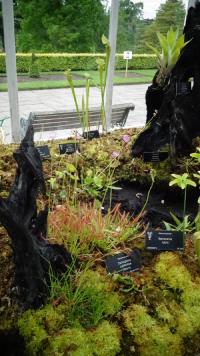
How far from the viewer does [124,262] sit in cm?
155

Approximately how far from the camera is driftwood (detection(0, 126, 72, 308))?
1.18 meters

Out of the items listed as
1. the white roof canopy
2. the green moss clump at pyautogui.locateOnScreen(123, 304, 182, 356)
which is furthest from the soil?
the green moss clump at pyautogui.locateOnScreen(123, 304, 182, 356)

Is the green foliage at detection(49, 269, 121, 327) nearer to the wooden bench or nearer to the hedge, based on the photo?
the wooden bench

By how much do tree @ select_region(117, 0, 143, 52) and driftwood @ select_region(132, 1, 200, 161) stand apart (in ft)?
5.82

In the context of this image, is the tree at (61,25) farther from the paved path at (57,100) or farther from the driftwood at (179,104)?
the driftwood at (179,104)

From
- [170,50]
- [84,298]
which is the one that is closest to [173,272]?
[84,298]

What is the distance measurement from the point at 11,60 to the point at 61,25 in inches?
41.2

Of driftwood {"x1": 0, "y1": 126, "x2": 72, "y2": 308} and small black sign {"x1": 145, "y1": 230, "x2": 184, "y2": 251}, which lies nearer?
driftwood {"x1": 0, "y1": 126, "x2": 72, "y2": 308}

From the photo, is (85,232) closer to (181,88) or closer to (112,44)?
(181,88)

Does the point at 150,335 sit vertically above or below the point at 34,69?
below

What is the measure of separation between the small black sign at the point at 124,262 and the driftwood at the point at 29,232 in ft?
0.82

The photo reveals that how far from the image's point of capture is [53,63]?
421cm

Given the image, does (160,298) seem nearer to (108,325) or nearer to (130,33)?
(108,325)

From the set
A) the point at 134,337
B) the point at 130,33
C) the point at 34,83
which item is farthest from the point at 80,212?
the point at 130,33
